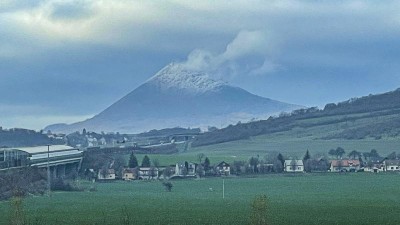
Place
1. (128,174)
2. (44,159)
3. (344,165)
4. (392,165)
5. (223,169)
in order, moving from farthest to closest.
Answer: (344,165) → (392,165) → (223,169) → (128,174) → (44,159)

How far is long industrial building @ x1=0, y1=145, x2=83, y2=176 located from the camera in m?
71.6

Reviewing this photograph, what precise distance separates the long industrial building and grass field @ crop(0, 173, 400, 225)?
5020 mm

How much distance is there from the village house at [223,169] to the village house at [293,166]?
12.9ft

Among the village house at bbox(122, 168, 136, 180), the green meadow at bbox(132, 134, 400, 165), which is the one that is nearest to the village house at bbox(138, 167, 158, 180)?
the village house at bbox(122, 168, 136, 180)

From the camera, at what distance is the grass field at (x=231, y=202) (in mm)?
42000

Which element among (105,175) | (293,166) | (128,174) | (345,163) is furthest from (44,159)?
(345,163)

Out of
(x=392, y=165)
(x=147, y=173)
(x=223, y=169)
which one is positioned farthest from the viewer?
(x=392, y=165)

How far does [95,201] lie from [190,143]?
59.5 meters

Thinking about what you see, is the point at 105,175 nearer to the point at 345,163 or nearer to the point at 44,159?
the point at 44,159

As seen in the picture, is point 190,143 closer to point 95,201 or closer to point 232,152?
point 232,152

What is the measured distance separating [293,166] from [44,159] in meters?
17.2

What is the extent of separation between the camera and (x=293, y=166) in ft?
266

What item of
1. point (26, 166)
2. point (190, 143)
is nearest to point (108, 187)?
point (26, 166)

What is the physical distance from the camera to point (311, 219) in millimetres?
41219
